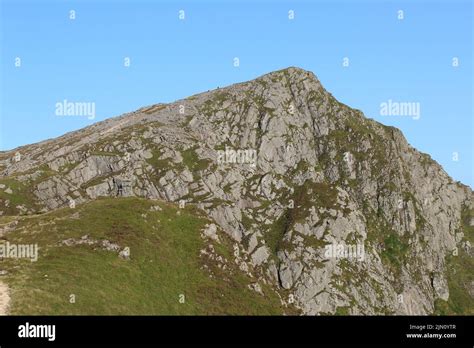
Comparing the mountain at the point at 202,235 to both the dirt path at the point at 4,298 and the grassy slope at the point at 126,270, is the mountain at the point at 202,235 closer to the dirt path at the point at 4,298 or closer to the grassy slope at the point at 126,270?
the grassy slope at the point at 126,270

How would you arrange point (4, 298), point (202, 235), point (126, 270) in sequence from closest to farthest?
point (4, 298)
point (126, 270)
point (202, 235)

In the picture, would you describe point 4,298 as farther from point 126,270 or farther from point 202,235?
point 202,235

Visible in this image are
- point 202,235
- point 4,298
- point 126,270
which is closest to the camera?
point 4,298

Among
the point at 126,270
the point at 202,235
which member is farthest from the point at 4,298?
the point at 202,235
